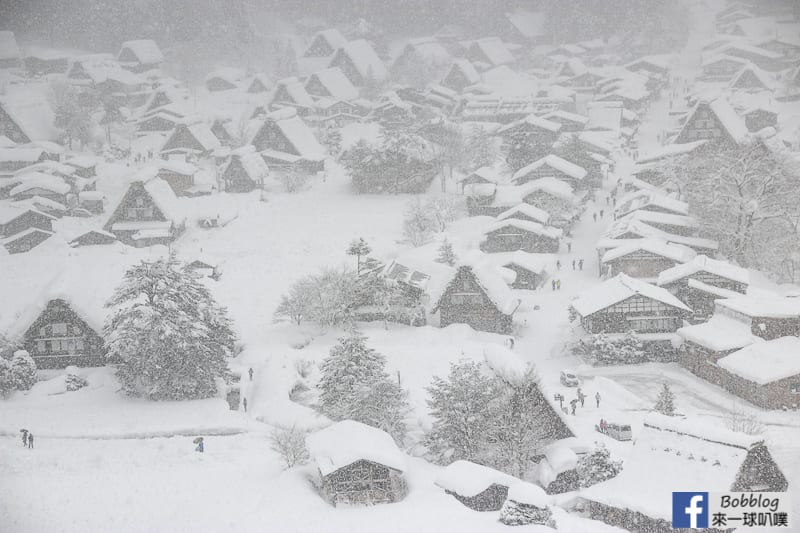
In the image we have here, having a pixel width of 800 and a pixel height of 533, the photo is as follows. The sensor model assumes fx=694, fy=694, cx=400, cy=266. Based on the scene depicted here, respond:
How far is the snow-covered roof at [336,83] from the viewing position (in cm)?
7412

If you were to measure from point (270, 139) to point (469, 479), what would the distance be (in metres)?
46.8

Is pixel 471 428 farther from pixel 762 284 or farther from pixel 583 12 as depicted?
pixel 583 12

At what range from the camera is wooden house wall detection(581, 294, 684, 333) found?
3275 cm

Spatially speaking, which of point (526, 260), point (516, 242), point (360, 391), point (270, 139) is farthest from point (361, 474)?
point (270, 139)

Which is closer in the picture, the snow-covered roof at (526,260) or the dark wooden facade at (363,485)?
the dark wooden facade at (363,485)

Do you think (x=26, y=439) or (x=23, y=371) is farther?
(x=23, y=371)

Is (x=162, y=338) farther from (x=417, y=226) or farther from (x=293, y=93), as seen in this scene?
(x=293, y=93)

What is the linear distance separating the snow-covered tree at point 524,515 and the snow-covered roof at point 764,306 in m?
18.9

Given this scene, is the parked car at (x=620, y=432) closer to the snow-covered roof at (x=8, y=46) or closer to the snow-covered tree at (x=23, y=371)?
the snow-covered tree at (x=23, y=371)

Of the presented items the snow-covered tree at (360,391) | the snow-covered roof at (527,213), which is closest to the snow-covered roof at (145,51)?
the snow-covered roof at (527,213)

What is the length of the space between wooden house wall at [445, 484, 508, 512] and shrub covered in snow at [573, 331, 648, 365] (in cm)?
1447

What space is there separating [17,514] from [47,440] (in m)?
7.68

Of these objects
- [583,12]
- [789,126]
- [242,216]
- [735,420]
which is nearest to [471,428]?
[735,420]

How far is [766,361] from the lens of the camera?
92.1ft
